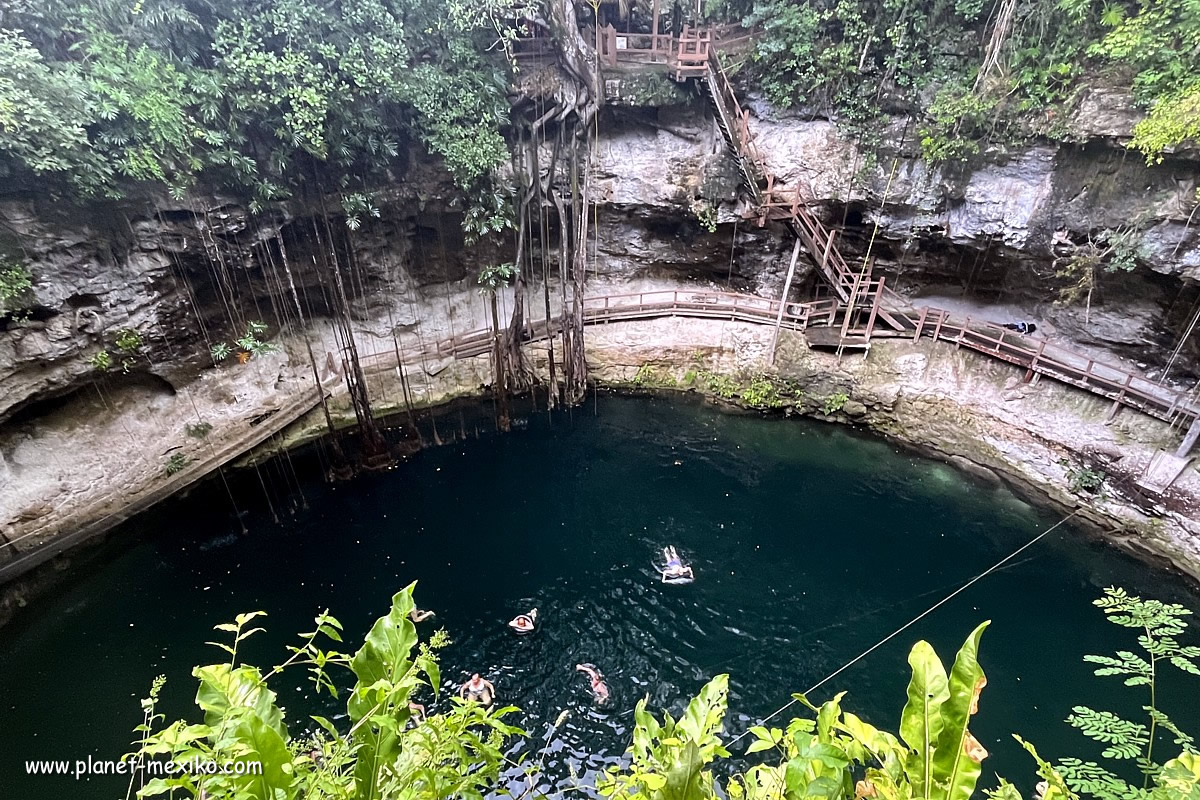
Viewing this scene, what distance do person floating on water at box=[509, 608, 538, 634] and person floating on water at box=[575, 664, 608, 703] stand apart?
90 centimetres

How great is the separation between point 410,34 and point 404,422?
293 inches

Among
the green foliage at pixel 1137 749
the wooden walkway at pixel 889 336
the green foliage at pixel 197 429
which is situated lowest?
the green foliage at pixel 197 429

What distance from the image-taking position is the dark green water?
24.9 feet

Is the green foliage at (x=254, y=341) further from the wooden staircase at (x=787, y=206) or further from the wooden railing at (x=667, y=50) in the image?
the wooden staircase at (x=787, y=206)

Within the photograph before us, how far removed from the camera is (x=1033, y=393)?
11.8 meters

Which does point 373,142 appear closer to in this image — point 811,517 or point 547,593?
point 547,593

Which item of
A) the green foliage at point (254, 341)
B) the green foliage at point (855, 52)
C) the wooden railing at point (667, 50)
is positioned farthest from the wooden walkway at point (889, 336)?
the wooden railing at point (667, 50)

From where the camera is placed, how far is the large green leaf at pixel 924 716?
1.91 metres

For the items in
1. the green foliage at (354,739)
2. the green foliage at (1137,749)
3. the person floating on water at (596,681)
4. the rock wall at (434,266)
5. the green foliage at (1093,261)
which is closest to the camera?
the green foliage at (354,739)

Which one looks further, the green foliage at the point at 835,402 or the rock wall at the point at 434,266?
the green foliage at the point at 835,402

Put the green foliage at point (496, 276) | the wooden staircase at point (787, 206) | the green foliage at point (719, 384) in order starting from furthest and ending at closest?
the green foliage at point (719, 384), the wooden staircase at point (787, 206), the green foliage at point (496, 276)

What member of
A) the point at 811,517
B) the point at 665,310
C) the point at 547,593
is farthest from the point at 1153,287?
the point at 547,593

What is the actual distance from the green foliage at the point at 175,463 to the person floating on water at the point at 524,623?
21.7ft

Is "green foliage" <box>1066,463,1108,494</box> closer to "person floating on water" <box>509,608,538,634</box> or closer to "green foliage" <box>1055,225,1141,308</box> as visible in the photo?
"green foliage" <box>1055,225,1141,308</box>
